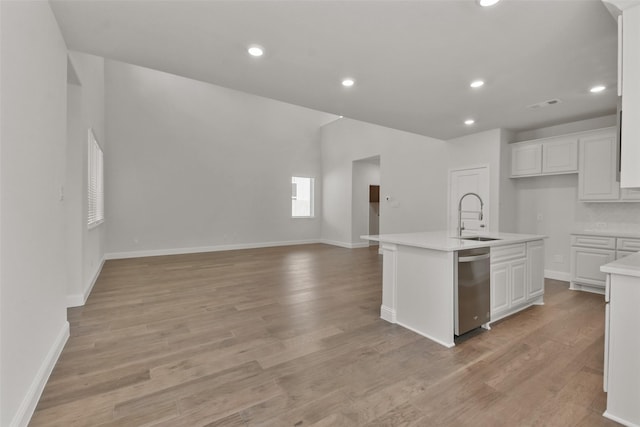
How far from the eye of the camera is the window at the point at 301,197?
891 cm

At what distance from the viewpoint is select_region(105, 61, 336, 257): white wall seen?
636 cm

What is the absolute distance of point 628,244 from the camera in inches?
146

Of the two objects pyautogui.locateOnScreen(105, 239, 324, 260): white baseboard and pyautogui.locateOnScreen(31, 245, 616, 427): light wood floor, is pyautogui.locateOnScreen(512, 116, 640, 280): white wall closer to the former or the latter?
pyautogui.locateOnScreen(31, 245, 616, 427): light wood floor

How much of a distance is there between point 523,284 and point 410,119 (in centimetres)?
275

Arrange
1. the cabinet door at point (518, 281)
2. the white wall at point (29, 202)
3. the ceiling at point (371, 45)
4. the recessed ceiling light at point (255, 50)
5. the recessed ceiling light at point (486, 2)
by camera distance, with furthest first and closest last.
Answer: the cabinet door at point (518, 281) → the recessed ceiling light at point (255, 50) → the ceiling at point (371, 45) → the recessed ceiling light at point (486, 2) → the white wall at point (29, 202)

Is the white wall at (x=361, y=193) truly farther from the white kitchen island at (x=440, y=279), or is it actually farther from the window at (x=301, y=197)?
the white kitchen island at (x=440, y=279)

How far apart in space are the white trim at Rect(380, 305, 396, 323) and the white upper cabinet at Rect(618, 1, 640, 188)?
206cm

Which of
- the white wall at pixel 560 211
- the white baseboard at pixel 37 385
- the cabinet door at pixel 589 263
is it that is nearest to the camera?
the white baseboard at pixel 37 385

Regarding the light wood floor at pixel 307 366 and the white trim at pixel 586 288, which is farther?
the white trim at pixel 586 288

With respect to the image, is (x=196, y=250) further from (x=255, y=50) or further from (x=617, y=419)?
(x=617, y=419)

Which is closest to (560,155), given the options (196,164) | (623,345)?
(623,345)

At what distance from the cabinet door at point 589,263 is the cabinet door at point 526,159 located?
137 centimetres

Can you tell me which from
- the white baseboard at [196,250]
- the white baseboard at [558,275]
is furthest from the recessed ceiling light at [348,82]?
the white baseboard at [196,250]

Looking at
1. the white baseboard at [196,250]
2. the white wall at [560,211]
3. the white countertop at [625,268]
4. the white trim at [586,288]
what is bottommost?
A: the white trim at [586,288]
